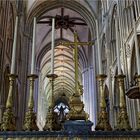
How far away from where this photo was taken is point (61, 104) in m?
40.9

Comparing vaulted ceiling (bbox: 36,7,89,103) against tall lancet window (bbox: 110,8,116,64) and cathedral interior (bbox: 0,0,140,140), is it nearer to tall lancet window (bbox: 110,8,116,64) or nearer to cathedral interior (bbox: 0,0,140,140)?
cathedral interior (bbox: 0,0,140,140)

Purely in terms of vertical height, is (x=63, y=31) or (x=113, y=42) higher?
(x=63, y=31)

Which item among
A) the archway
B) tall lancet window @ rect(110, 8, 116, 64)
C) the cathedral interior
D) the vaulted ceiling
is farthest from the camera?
the vaulted ceiling

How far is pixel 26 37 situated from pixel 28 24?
0.99 meters

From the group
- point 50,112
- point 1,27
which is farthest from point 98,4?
point 50,112

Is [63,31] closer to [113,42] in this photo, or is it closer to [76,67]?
[113,42]

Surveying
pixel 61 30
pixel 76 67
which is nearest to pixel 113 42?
pixel 61 30

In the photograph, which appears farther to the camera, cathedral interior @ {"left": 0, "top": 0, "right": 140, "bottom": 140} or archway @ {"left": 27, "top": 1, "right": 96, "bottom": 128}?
archway @ {"left": 27, "top": 1, "right": 96, "bottom": 128}

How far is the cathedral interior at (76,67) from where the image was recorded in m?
4.62

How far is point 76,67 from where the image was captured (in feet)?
17.5

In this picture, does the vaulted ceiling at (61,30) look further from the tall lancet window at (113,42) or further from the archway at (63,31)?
the tall lancet window at (113,42)

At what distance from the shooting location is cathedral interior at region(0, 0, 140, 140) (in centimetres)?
462

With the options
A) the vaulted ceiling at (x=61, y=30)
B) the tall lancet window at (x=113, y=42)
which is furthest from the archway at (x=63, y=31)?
the tall lancet window at (x=113, y=42)

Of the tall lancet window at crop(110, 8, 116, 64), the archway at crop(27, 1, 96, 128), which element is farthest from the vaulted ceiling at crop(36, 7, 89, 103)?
the tall lancet window at crop(110, 8, 116, 64)
